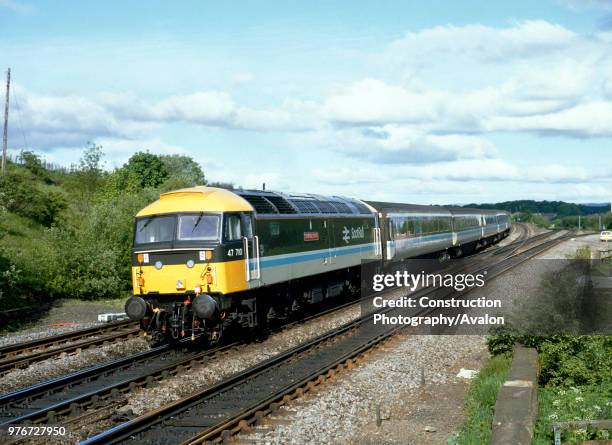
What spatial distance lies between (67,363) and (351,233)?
10.9m

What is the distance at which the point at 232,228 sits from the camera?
14961 mm

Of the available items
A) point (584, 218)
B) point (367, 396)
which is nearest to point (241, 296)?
point (367, 396)

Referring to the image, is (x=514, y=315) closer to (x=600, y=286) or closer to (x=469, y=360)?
(x=469, y=360)

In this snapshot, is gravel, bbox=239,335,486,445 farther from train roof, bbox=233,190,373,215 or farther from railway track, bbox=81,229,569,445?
train roof, bbox=233,190,373,215

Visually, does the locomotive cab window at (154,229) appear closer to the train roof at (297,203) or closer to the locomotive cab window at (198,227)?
the locomotive cab window at (198,227)

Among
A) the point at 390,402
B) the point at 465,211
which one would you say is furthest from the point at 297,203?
the point at 465,211

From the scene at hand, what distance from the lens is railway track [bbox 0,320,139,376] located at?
14148mm

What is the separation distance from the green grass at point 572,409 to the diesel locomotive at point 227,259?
6967mm

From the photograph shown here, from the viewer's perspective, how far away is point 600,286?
15711 millimetres

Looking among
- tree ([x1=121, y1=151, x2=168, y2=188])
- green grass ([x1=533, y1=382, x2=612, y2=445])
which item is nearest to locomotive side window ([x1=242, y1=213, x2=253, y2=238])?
green grass ([x1=533, y1=382, x2=612, y2=445])

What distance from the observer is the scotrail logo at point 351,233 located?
21.9m

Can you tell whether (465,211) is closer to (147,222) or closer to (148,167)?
(147,222)

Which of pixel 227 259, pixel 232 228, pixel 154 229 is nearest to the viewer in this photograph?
pixel 227 259

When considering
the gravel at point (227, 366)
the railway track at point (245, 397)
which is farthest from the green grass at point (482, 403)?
the gravel at point (227, 366)
